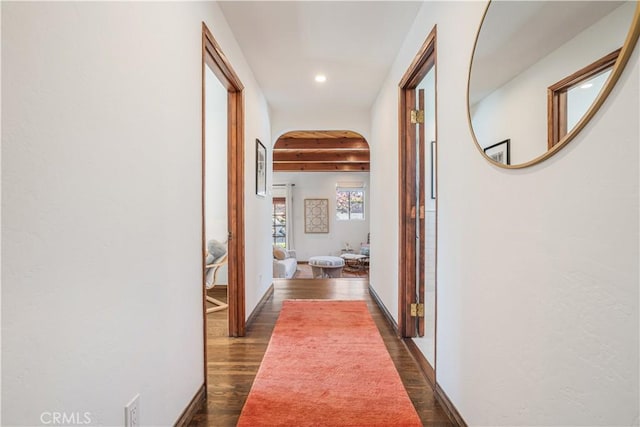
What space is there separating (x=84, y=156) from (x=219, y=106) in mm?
3473

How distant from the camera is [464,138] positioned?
144 centimetres

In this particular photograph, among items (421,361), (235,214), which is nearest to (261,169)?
(235,214)

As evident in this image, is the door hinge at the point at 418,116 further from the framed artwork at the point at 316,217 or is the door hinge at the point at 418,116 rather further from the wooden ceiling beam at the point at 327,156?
the framed artwork at the point at 316,217

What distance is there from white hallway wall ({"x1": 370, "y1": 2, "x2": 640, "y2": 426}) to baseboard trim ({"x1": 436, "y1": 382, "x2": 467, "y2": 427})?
1.5 inches

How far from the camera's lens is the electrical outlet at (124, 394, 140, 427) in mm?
1060

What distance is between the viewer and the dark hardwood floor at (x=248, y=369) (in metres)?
1.61

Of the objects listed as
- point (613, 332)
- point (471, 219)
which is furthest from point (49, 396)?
point (471, 219)

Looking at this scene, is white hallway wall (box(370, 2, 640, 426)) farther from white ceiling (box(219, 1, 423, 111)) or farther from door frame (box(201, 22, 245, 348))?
door frame (box(201, 22, 245, 348))

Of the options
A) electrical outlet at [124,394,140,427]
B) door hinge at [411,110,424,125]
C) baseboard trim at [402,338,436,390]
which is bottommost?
baseboard trim at [402,338,436,390]

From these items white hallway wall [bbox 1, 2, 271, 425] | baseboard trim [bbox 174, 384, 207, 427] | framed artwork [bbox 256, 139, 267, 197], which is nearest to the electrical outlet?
white hallway wall [bbox 1, 2, 271, 425]

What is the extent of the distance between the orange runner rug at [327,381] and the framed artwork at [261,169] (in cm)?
150

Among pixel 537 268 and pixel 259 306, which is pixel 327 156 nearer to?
pixel 259 306

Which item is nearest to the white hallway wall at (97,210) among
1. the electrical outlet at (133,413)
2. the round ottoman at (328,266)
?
the electrical outlet at (133,413)

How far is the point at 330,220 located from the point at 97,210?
343 inches
